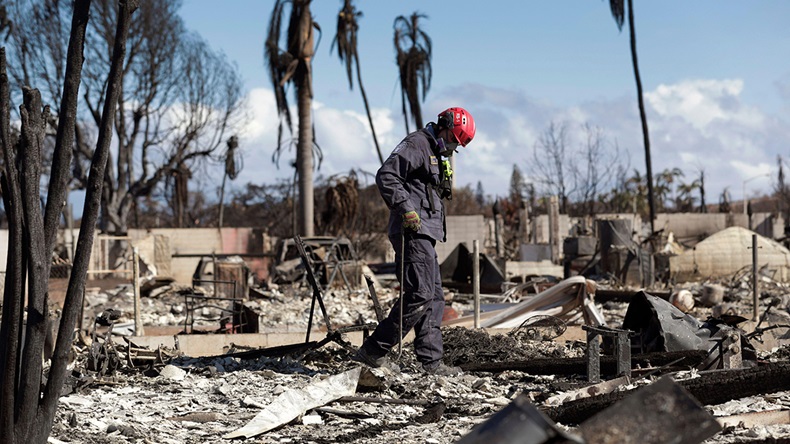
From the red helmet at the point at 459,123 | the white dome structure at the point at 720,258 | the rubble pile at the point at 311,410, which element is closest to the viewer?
the rubble pile at the point at 311,410

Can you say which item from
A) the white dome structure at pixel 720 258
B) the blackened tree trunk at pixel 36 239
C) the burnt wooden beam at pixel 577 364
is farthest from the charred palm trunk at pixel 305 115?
the blackened tree trunk at pixel 36 239

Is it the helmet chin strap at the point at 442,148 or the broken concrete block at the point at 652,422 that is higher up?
the helmet chin strap at the point at 442,148

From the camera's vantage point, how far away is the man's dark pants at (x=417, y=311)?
6.34 metres

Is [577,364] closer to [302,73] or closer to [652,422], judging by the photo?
[652,422]

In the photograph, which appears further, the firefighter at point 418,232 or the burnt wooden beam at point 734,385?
the firefighter at point 418,232

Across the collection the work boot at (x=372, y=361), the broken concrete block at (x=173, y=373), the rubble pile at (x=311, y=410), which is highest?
the work boot at (x=372, y=361)

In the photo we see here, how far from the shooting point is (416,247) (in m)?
6.41

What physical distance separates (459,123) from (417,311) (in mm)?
1403

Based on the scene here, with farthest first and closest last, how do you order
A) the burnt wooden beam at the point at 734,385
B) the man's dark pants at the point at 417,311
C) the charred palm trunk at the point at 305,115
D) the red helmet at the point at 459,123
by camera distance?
the charred palm trunk at the point at 305,115, the red helmet at the point at 459,123, the man's dark pants at the point at 417,311, the burnt wooden beam at the point at 734,385

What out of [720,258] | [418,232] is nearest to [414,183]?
[418,232]

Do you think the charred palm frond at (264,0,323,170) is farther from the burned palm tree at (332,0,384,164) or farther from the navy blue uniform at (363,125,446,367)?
the navy blue uniform at (363,125,446,367)

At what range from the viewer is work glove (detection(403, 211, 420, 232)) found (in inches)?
246

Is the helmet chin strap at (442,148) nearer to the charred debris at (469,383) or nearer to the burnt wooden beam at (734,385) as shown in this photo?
the charred debris at (469,383)

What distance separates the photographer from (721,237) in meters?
19.2
